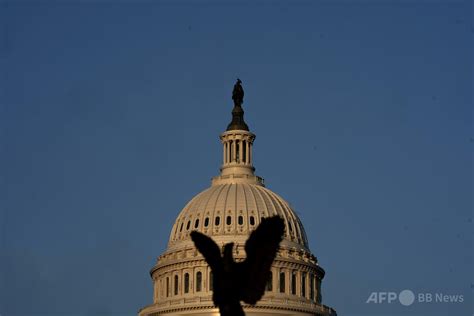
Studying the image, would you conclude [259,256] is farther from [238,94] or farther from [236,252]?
[238,94]

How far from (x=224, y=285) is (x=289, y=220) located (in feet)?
383

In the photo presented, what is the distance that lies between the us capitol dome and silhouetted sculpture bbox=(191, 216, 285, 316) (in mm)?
105345

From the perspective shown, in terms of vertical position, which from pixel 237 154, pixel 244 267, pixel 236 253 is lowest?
pixel 244 267

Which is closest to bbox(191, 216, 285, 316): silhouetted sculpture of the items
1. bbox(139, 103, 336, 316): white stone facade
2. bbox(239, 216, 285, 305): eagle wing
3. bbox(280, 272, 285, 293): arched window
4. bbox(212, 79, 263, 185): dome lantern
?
bbox(239, 216, 285, 305): eagle wing

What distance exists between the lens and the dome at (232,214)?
157m

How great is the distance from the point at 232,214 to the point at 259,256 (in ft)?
375

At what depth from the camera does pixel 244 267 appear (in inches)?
1758

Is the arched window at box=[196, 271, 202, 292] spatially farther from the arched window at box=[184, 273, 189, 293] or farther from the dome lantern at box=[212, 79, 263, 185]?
the dome lantern at box=[212, 79, 263, 185]

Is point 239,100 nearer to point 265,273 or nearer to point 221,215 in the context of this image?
point 221,215

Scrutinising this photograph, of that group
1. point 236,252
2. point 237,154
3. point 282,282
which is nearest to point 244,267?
point 236,252

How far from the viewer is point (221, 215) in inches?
6250

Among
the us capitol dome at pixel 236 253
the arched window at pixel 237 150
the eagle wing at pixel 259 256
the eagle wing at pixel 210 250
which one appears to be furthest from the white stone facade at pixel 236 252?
the eagle wing at pixel 259 256

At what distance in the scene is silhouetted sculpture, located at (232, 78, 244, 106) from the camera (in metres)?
173

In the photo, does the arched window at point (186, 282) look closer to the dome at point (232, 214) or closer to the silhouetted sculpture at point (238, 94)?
the dome at point (232, 214)
